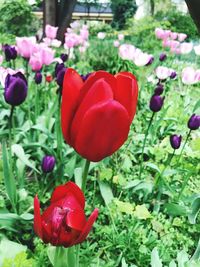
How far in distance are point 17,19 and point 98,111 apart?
1771cm

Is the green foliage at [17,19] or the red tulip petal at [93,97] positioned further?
the green foliage at [17,19]

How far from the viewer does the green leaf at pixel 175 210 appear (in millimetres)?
2207

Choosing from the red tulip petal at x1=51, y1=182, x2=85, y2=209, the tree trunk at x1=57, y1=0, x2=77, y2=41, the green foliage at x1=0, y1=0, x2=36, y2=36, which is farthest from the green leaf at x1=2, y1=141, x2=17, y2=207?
the green foliage at x1=0, y1=0, x2=36, y2=36

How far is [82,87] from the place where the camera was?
867 millimetres

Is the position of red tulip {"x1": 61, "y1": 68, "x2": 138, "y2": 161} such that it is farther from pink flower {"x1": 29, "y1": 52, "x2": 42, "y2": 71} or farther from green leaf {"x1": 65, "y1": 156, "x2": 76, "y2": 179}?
pink flower {"x1": 29, "y1": 52, "x2": 42, "y2": 71}

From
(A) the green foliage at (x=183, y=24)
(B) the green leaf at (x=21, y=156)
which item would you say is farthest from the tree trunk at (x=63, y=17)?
(B) the green leaf at (x=21, y=156)

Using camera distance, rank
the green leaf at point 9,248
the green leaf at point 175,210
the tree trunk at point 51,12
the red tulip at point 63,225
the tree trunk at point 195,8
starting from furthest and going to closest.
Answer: the tree trunk at point 51,12, the green leaf at point 175,210, the green leaf at point 9,248, the red tulip at point 63,225, the tree trunk at point 195,8

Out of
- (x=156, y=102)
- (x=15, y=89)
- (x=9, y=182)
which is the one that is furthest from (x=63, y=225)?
(x=156, y=102)

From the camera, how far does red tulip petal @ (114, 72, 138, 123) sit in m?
0.86

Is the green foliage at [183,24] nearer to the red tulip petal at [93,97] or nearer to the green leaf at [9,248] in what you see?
the green leaf at [9,248]

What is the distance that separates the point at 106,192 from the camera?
2.35 meters

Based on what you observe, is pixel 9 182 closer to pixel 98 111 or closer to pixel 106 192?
pixel 106 192

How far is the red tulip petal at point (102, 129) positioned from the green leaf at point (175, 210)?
1414 millimetres

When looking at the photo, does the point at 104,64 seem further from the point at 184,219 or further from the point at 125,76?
the point at 125,76
